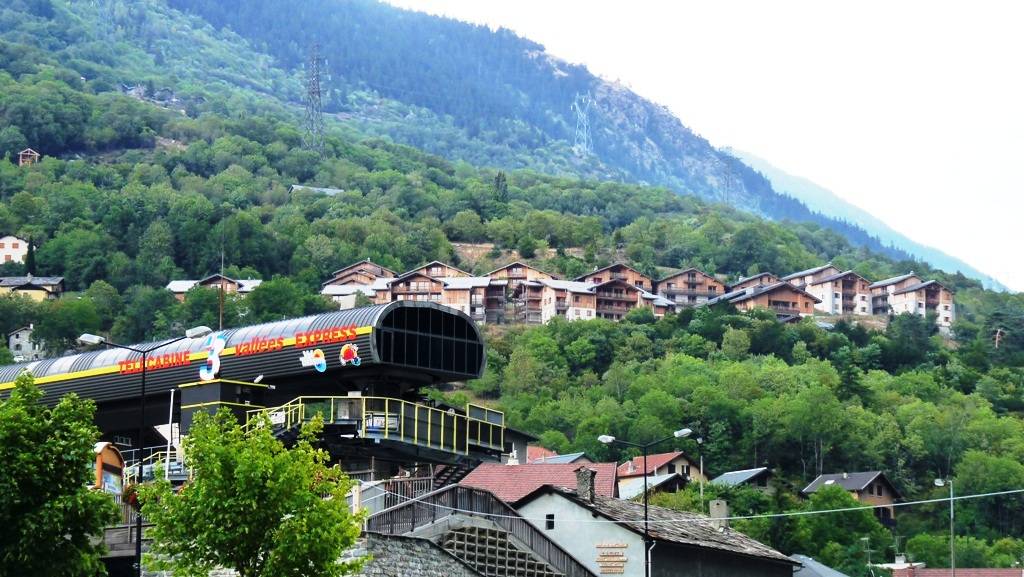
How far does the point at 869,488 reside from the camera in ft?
473

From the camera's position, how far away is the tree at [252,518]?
124 ft

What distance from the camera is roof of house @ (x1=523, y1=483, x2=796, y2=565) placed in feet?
193

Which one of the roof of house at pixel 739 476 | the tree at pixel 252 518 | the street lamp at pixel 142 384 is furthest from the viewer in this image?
the roof of house at pixel 739 476

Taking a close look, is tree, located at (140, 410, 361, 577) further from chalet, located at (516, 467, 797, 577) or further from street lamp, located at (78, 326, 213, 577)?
chalet, located at (516, 467, 797, 577)

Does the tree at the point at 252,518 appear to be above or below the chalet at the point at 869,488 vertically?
above

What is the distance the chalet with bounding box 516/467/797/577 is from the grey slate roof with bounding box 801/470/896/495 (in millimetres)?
82653

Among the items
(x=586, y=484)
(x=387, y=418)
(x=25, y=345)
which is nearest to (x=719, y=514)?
(x=586, y=484)


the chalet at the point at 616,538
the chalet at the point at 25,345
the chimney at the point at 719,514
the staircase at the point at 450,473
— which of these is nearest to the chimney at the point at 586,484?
the chalet at the point at 616,538

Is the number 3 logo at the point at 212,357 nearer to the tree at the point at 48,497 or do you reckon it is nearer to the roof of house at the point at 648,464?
the tree at the point at 48,497

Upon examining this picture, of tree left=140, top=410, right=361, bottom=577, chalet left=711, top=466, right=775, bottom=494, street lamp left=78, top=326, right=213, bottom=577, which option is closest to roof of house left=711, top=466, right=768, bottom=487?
chalet left=711, top=466, right=775, bottom=494

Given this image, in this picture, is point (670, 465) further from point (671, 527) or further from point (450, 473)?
point (450, 473)

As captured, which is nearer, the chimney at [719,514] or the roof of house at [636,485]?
the chimney at [719,514]

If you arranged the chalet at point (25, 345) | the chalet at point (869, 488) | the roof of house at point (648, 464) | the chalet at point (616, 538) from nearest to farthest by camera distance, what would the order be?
the chalet at point (616, 538) < the roof of house at point (648, 464) < the chalet at point (869, 488) < the chalet at point (25, 345)

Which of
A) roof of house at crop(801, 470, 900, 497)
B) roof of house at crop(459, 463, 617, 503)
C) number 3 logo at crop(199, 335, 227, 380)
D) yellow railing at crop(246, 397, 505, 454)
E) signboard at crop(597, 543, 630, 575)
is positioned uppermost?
number 3 logo at crop(199, 335, 227, 380)
